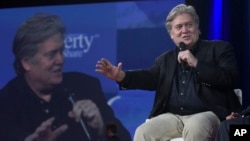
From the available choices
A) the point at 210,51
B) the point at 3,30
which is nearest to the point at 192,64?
the point at 210,51

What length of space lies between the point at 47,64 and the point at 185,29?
164 centimetres

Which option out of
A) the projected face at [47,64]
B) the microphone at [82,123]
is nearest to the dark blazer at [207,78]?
the microphone at [82,123]

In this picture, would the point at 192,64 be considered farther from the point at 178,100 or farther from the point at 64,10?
the point at 64,10

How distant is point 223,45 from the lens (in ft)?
10.3

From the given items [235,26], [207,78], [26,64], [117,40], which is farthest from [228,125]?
[26,64]

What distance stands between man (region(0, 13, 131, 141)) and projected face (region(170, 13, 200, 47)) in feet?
4.26

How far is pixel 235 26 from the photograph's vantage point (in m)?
4.16

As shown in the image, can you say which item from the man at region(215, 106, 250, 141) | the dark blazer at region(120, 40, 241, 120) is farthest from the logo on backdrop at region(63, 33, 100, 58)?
the man at region(215, 106, 250, 141)

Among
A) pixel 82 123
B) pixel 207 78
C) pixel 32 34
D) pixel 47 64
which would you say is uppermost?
pixel 32 34

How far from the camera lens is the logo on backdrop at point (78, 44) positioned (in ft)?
14.6

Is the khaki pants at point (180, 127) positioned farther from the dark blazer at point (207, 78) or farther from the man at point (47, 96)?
the man at point (47, 96)

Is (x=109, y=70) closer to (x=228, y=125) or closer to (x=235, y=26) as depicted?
(x=228, y=125)

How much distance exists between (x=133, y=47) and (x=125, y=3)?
0.35m

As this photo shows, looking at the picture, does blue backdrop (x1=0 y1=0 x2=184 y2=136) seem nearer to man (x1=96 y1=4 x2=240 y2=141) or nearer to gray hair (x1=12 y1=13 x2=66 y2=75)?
gray hair (x1=12 y1=13 x2=66 y2=75)
